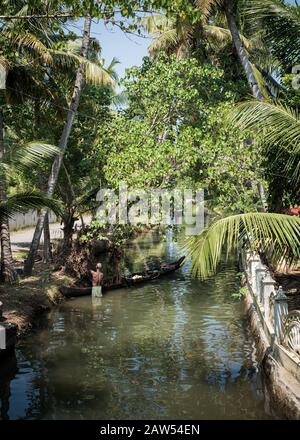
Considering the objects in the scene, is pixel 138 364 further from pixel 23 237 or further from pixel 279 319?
pixel 23 237

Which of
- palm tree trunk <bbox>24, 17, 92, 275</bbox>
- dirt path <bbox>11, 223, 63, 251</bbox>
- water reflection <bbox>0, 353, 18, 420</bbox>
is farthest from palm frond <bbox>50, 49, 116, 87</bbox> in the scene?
dirt path <bbox>11, 223, 63, 251</bbox>

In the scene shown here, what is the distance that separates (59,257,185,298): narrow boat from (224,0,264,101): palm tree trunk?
669 centimetres

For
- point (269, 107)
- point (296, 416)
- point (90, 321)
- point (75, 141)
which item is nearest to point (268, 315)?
point (296, 416)

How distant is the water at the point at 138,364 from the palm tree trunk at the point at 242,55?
786 centimetres

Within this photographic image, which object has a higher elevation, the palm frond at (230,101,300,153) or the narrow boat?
the palm frond at (230,101,300,153)

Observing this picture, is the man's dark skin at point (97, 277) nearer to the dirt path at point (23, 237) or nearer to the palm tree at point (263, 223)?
the dirt path at point (23, 237)

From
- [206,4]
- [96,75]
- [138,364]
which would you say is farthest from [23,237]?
[138,364]

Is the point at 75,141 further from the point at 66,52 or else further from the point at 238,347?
the point at 238,347

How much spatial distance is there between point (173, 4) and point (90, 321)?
11690 mm

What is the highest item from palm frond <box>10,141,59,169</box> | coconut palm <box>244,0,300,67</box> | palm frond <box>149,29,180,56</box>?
palm frond <box>149,29,180,56</box>

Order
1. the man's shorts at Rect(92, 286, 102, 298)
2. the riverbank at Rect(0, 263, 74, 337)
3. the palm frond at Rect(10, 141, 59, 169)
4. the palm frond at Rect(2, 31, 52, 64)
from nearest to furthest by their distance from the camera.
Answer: the palm frond at Rect(10, 141, 59, 169) < the riverbank at Rect(0, 263, 74, 337) < the palm frond at Rect(2, 31, 52, 64) < the man's shorts at Rect(92, 286, 102, 298)

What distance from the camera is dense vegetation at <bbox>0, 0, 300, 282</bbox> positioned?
425 inches

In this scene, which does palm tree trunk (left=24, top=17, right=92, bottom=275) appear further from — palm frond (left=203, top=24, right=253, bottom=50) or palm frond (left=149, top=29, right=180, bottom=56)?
palm frond (left=203, top=24, right=253, bottom=50)

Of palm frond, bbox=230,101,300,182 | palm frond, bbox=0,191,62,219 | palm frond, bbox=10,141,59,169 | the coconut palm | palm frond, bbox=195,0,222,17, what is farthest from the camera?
palm frond, bbox=195,0,222,17
